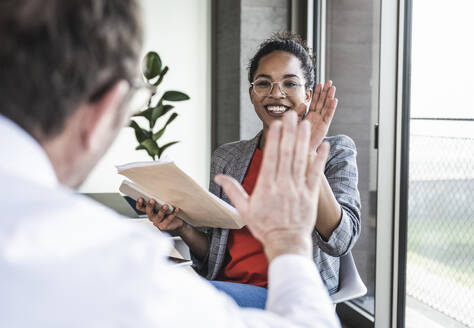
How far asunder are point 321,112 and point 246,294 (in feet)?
1.81

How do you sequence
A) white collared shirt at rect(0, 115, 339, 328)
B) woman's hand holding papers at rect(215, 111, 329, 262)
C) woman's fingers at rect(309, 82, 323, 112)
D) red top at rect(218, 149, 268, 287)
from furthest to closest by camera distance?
1. red top at rect(218, 149, 268, 287)
2. woman's fingers at rect(309, 82, 323, 112)
3. woman's hand holding papers at rect(215, 111, 329, 262)
4. white collared shirt at rect(0, 115, 339, 328)

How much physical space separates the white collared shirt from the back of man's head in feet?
0.10

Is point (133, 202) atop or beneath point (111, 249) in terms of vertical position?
beneath

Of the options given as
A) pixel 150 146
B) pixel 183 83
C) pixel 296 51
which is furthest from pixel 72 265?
pixel 183 83

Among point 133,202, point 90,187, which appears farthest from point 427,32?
point 90,187

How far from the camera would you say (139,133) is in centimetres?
388

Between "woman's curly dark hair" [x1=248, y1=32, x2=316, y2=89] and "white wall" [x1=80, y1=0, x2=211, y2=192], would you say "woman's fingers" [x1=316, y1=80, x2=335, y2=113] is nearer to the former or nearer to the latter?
"woman's curly dark hair" [x1=248, y1=32, x2=316, y2=89]

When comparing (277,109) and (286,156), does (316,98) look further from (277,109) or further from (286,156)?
(286,156)

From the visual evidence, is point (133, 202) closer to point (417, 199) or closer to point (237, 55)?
point (417, 199)

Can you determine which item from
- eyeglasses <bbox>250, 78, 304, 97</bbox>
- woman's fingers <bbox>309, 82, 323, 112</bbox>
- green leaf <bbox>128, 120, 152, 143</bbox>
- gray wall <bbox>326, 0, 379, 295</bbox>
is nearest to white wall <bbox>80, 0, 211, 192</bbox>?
green leaf <bbox>128, 120, 152, 143</bbox>

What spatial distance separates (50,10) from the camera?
555 millimetres

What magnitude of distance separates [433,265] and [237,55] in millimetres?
1901

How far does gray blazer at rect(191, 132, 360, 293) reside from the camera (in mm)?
1610

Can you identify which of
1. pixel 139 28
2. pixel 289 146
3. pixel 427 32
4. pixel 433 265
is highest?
pixel 427 32
